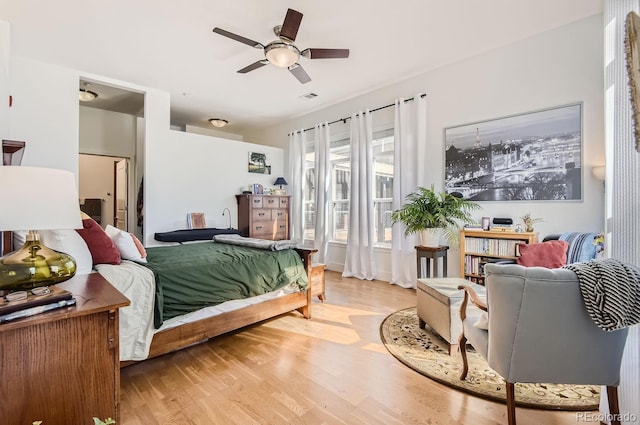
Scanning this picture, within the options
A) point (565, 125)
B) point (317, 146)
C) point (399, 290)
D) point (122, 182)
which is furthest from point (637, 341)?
point (122, 182)

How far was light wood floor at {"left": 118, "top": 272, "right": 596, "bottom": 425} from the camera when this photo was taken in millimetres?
1605

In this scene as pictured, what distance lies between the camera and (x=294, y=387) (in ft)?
6.15

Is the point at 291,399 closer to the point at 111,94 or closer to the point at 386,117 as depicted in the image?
the point at 386,117

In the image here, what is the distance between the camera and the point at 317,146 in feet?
18.5

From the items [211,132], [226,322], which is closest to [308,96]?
[211,132]

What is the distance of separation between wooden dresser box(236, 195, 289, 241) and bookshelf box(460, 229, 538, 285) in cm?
359

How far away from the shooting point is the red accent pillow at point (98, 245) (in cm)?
200

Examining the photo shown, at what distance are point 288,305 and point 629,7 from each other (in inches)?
119

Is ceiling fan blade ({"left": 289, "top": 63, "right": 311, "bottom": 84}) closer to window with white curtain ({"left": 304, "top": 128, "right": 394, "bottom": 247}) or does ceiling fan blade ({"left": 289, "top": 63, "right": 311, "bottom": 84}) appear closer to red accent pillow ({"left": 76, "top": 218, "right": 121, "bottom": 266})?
window with white curtain ({"left": 304, "top": 128, "right": 394, "bottom": 247})

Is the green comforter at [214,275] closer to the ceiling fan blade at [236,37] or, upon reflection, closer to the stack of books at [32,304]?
the stack of books at [32,304]

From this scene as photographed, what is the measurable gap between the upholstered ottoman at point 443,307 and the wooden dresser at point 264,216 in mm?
3696

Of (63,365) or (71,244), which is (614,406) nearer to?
(63,365)

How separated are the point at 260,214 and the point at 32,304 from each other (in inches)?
185

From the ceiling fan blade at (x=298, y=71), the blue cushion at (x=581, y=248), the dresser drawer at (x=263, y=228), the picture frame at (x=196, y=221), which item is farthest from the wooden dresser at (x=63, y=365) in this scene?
the dresser drawer at (x=263, y=228)
